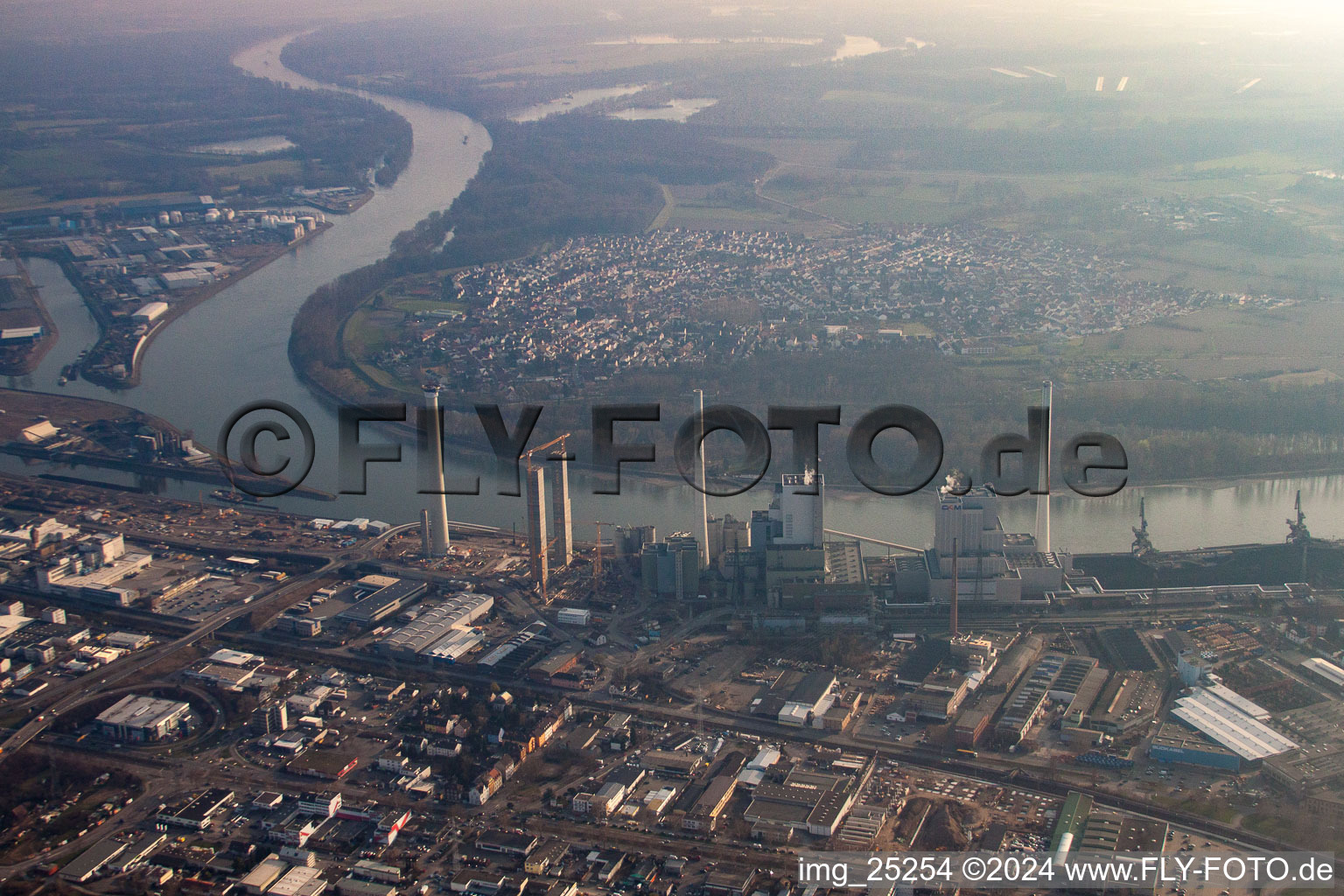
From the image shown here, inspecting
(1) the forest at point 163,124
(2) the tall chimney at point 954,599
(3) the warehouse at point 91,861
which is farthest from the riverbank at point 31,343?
(2) the tall chimney at point 954,599

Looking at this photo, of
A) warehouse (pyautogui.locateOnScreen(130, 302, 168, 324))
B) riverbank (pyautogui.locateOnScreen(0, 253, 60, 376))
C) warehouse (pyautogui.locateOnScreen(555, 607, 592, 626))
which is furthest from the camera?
warehouse (pyautogui.locateOnScreen(130, 302, 168, 324))

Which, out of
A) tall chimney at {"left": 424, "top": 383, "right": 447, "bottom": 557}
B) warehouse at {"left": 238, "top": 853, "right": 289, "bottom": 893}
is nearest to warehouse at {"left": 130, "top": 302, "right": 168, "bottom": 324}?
tall chimney at {"left": 424, "top": 383, "right": 447, "bottom": 557}

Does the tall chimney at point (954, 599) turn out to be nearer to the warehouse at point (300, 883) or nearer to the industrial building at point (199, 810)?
the warehouse at point (300, 883)

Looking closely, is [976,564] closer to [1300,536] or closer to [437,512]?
Answer: [1300,536]

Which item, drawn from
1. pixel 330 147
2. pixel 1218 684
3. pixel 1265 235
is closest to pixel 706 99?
pixel 330 147

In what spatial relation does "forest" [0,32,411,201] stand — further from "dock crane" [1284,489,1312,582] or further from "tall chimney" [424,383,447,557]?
"dock crane" [1284,489,1312,582]
